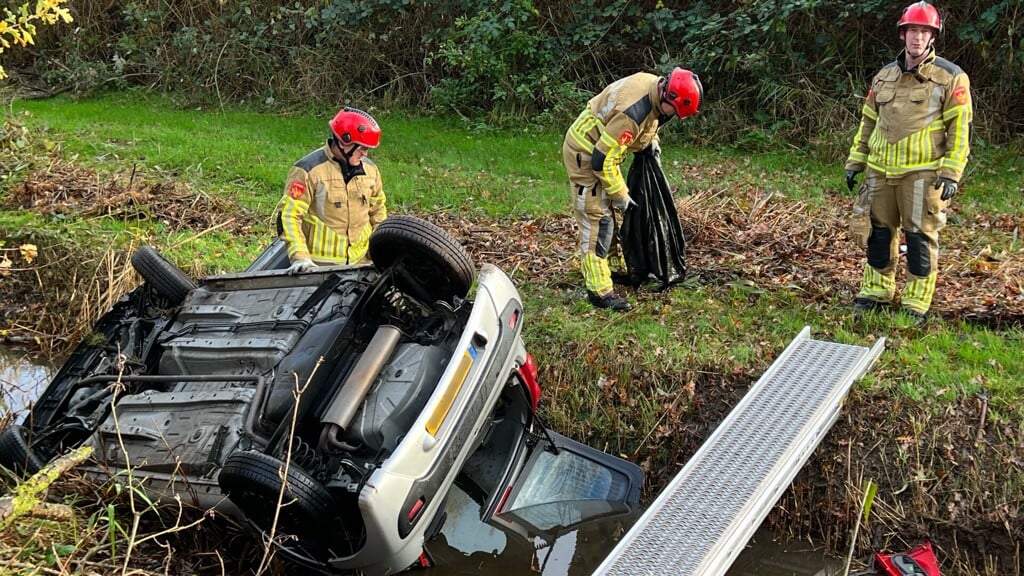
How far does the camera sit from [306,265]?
16.8 feet

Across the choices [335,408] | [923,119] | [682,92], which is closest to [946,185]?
[923,119]

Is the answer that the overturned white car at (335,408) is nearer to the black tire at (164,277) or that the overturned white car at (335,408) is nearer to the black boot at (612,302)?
the black tire at (164,277)

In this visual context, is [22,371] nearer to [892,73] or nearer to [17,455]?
[17,455]

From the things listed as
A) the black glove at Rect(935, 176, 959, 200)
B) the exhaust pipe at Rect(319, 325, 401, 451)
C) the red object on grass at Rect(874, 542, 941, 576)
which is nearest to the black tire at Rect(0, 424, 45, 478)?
the exhaust pipe at Rect(319, 325, 401, 451)

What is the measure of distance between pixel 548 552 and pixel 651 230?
104 inches

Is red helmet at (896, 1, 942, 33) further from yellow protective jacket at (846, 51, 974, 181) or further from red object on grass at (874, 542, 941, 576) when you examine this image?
red object on grass at (874, 542, 941, 576)

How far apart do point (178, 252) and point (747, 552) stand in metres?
5.62

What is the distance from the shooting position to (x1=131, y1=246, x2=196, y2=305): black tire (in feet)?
17.6

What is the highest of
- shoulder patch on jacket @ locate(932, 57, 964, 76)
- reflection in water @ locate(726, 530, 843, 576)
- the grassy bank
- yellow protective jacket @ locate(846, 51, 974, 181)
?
shoulder patch on jacket @ locate(932, 57, 964, 76)

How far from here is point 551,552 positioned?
4.64 meters

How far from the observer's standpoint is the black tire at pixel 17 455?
4348 mm

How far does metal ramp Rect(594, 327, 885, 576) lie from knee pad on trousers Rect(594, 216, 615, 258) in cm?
155

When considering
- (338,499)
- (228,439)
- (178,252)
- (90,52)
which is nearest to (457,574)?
(338,499)

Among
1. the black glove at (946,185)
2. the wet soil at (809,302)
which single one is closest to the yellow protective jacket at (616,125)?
the wet soil at (809,302)
